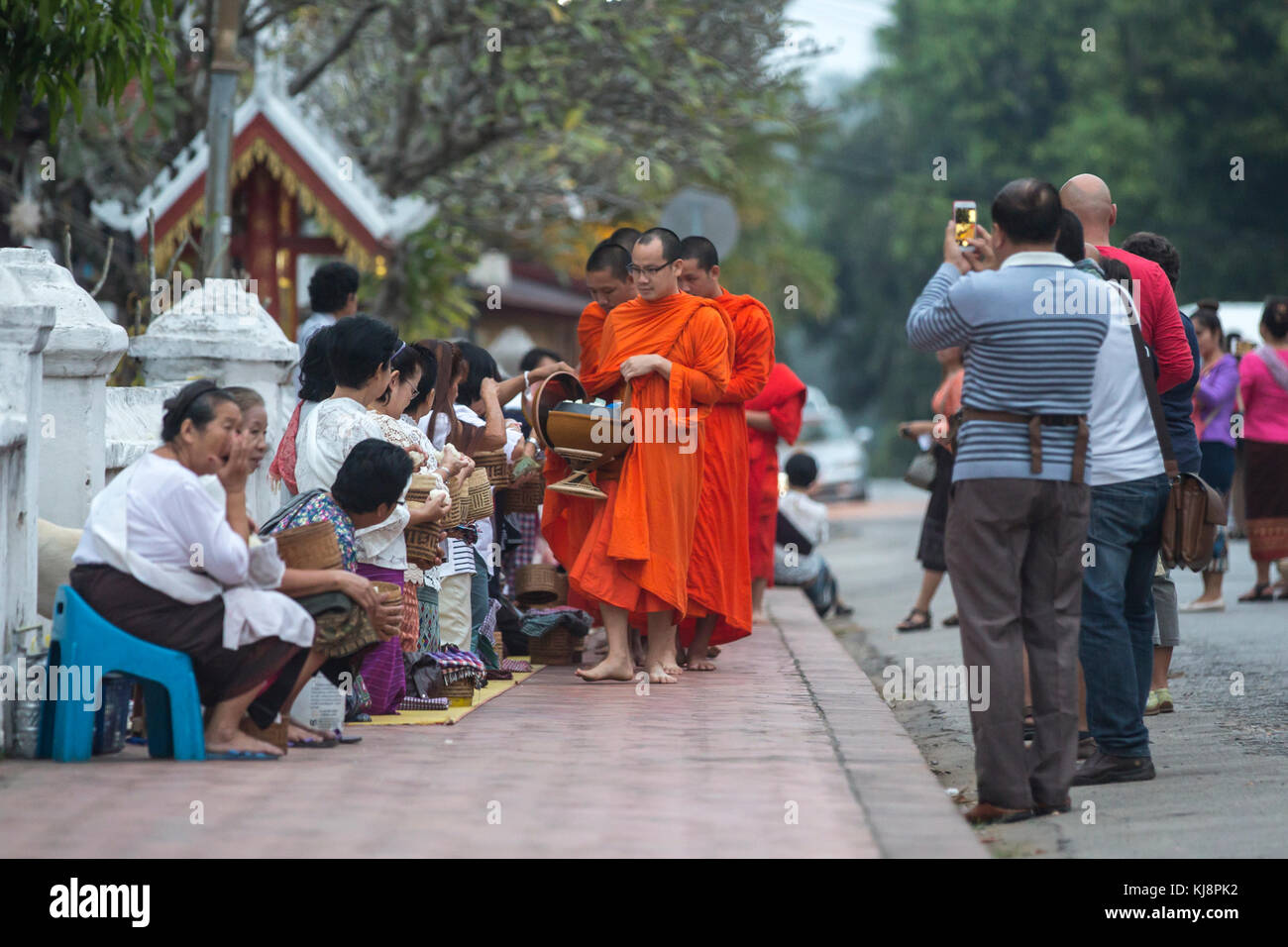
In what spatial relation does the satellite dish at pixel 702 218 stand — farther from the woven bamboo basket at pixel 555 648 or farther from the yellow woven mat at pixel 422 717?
the yellow woven mat at pixel 422 717

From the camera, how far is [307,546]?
5.87m

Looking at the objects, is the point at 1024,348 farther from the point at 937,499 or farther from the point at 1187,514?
the point at 937,499

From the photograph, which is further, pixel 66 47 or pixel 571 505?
pixel 571 505

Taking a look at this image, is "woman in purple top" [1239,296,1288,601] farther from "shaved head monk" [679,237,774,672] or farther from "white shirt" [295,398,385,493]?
"white shirt" [295,398,385,493]

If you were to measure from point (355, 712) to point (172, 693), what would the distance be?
121cm

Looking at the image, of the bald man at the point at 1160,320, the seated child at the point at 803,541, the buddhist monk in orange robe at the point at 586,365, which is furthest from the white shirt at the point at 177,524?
the seated child at the point at 803,541

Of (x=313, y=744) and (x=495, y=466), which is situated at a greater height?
(x=495, y=466)

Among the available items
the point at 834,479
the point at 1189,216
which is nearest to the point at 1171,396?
the point at 834,479

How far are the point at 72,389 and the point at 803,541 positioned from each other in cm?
710

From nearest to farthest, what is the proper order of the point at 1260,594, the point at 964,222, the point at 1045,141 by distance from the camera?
the point at 964,222
the point at 1260,594
the point at 1045,141

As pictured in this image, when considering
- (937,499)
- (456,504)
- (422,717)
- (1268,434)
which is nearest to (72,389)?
(456,504)

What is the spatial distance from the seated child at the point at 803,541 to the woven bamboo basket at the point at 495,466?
13.9 ft

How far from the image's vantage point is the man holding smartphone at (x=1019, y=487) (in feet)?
17.5

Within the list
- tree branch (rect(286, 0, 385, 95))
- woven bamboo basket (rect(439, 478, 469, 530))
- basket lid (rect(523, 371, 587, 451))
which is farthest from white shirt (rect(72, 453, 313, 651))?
tree branch (rect(286, 0, 385, 95))
